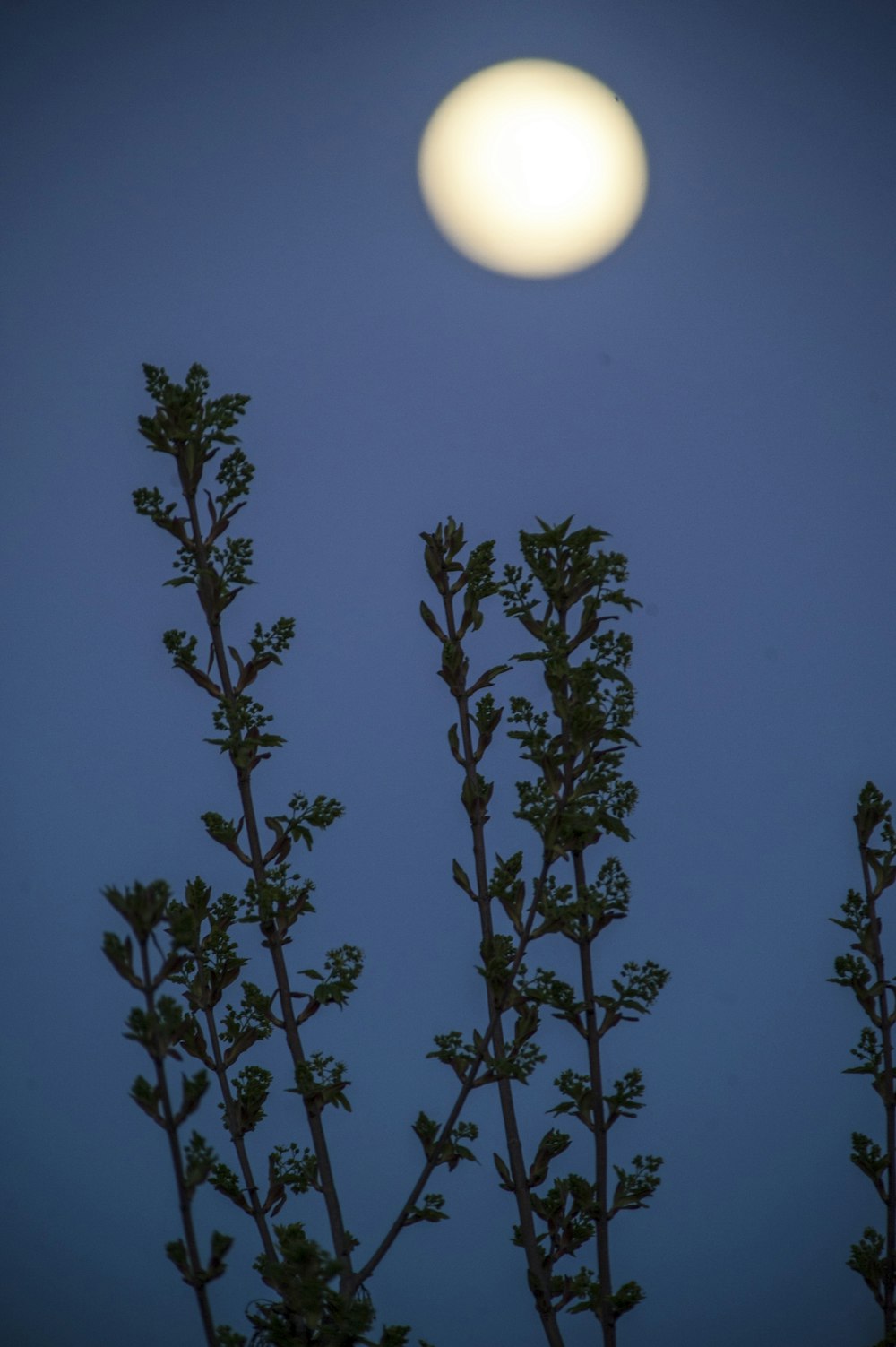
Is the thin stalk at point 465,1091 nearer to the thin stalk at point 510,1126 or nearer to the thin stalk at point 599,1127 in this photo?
the thin stalk at point 510,1126

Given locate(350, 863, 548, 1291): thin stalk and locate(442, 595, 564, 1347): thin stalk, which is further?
locate(442, 595, 564, 1347): thin stalk

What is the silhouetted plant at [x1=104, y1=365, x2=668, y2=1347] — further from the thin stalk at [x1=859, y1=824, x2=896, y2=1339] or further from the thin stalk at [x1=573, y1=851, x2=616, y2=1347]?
the thin stalk at [x1=859, y1=824, x2=896, y2=1339]

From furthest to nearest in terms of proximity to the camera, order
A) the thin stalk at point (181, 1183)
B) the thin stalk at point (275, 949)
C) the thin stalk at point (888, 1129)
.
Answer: the thin stalk at point (888, 1129), the thin stalk at point (275, 949), the thin stalk at point (181, 1183)

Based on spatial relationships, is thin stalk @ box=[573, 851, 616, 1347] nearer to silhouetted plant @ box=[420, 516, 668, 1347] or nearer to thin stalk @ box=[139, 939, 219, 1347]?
silhouetted plant @ box=[420, 516, 668, 1347]

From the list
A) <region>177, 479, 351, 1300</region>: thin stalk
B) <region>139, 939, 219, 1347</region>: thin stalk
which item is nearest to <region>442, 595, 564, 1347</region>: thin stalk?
<region>177, 479, 351, 1300</region>: thin stalk

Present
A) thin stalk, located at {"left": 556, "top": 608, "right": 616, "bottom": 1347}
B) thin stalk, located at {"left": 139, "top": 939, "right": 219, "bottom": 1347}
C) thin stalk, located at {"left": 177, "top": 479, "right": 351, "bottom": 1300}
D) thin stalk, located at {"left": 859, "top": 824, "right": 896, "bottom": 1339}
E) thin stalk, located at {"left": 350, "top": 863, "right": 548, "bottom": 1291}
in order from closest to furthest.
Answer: thin stalk, located at {"left": 139, "top": 939, "right": 219, "bottom": 1347} < thin stalk, located at {"left": 350, "top": 863, "right": 548, "bottom": 1291} < thin stalk, located at {"left": 177, "top": 479, "right": 351, "bottom": 1300} < thin stalk, located at {"left": 556, "top": 608, "right": 616, "bottom": 1347} < thin stalk, located at {"left": 859, "top": 824, "right": 896, "bottom": 1339}

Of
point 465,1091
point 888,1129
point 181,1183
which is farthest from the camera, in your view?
point 888,1129

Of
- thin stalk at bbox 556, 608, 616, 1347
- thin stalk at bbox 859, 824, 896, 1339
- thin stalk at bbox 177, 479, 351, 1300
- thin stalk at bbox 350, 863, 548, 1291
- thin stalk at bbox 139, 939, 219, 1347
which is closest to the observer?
thin stalk at bbox 139, 939, 219, 1347

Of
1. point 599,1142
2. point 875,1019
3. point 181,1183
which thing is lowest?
point 181,1183

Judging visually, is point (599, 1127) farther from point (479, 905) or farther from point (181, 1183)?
point (181, 1183)

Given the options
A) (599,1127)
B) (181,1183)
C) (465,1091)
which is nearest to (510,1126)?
(599,1127)

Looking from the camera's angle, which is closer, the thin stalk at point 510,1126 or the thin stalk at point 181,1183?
the thin stalk at point 181,1183

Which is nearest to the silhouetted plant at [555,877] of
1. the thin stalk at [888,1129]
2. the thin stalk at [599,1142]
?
the thin stalk at [599,1142]

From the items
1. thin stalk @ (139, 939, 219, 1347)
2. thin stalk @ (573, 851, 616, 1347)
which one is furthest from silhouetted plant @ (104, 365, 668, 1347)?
thin stalk @ (139, 939, 219, 1347)
